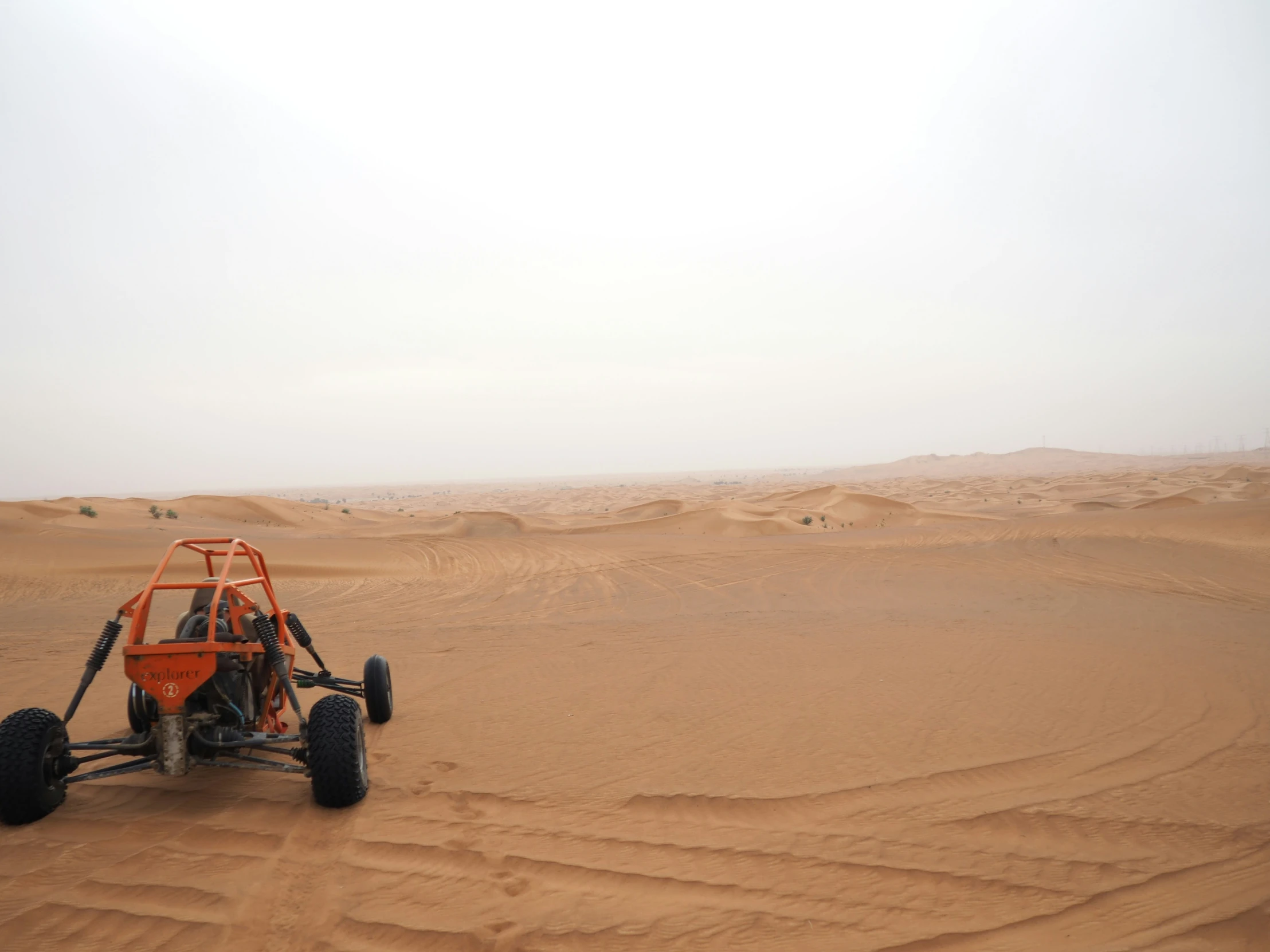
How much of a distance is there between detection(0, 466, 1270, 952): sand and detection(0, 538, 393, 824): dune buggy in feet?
0.91

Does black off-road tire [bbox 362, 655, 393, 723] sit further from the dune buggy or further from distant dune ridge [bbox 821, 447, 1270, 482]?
distant dune ridge [bbox 821, 447, 1270, 482]

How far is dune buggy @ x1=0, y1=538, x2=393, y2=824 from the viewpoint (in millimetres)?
3930

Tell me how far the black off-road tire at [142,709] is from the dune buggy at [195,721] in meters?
0.01

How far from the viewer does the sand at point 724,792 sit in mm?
3271

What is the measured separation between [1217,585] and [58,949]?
16.7 metres

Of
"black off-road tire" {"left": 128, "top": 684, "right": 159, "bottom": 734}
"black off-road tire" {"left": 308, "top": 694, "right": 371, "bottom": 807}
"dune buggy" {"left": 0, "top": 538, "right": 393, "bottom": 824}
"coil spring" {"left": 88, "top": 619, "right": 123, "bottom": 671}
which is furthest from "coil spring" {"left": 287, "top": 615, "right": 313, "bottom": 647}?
"black off-road tire" {"left": 308, "top": 694, "right": 371, "bottom": 807}

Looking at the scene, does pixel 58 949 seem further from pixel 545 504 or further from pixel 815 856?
pixel 545 504

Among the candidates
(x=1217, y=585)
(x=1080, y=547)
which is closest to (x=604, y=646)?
(x=1217, y=585)

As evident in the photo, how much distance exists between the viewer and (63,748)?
4172mm

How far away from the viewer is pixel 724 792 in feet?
15.3

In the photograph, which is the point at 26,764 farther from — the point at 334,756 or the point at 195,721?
the point at 334,756

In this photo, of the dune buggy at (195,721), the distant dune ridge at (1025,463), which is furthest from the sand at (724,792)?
the distant dune ridge at (1025,463)

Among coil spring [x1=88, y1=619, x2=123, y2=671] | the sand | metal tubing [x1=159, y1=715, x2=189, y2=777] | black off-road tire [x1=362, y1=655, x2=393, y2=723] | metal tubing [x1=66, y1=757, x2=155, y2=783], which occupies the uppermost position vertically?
coil spring [x1=88, y1=619, x2=123, y2=671]

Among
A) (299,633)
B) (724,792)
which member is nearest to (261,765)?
(299,633)
